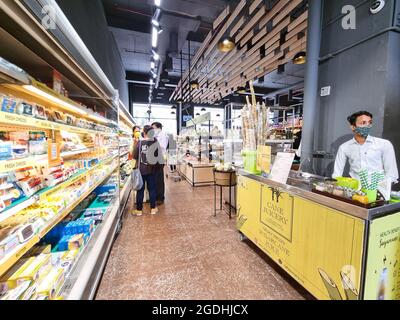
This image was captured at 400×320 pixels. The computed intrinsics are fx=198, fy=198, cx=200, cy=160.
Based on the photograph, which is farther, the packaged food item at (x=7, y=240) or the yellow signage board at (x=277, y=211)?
the yellow signage board at (x=277, y=211)

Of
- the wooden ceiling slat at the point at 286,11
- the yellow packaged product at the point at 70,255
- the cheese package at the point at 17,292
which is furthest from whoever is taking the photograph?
the wooden ceiling slat at the point at 286,11

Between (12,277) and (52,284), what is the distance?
0.73ft

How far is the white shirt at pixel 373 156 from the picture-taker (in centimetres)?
216

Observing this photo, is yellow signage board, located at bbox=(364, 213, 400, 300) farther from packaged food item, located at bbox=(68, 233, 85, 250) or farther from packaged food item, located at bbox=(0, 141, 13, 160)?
packaged food item, located at bbox=(68, 233, 85, 250)

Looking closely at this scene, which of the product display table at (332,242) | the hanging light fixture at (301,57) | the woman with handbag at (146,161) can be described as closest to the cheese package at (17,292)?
the product display table at (332,242)

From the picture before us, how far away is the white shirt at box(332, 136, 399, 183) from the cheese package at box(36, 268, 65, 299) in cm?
291

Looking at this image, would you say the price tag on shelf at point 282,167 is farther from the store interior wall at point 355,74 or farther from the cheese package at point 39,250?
the cheese package at point 39,250

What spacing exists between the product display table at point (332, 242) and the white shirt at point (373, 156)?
0.66 metres

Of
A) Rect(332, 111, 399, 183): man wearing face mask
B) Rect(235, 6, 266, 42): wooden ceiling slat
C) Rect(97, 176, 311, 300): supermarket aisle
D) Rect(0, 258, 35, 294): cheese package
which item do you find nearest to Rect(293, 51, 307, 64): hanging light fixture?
Rect(235, 6, 266, 42): wooden ceiling slat

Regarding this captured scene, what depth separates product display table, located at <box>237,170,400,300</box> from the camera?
1.28 metres

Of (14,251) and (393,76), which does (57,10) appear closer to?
(14,251)

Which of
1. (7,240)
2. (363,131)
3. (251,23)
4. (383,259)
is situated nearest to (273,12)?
(251,23)

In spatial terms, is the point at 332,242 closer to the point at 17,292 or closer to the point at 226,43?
the point at 17,292

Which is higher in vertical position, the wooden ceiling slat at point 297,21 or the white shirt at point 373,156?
the wooden ceiling slat at point 297,21
